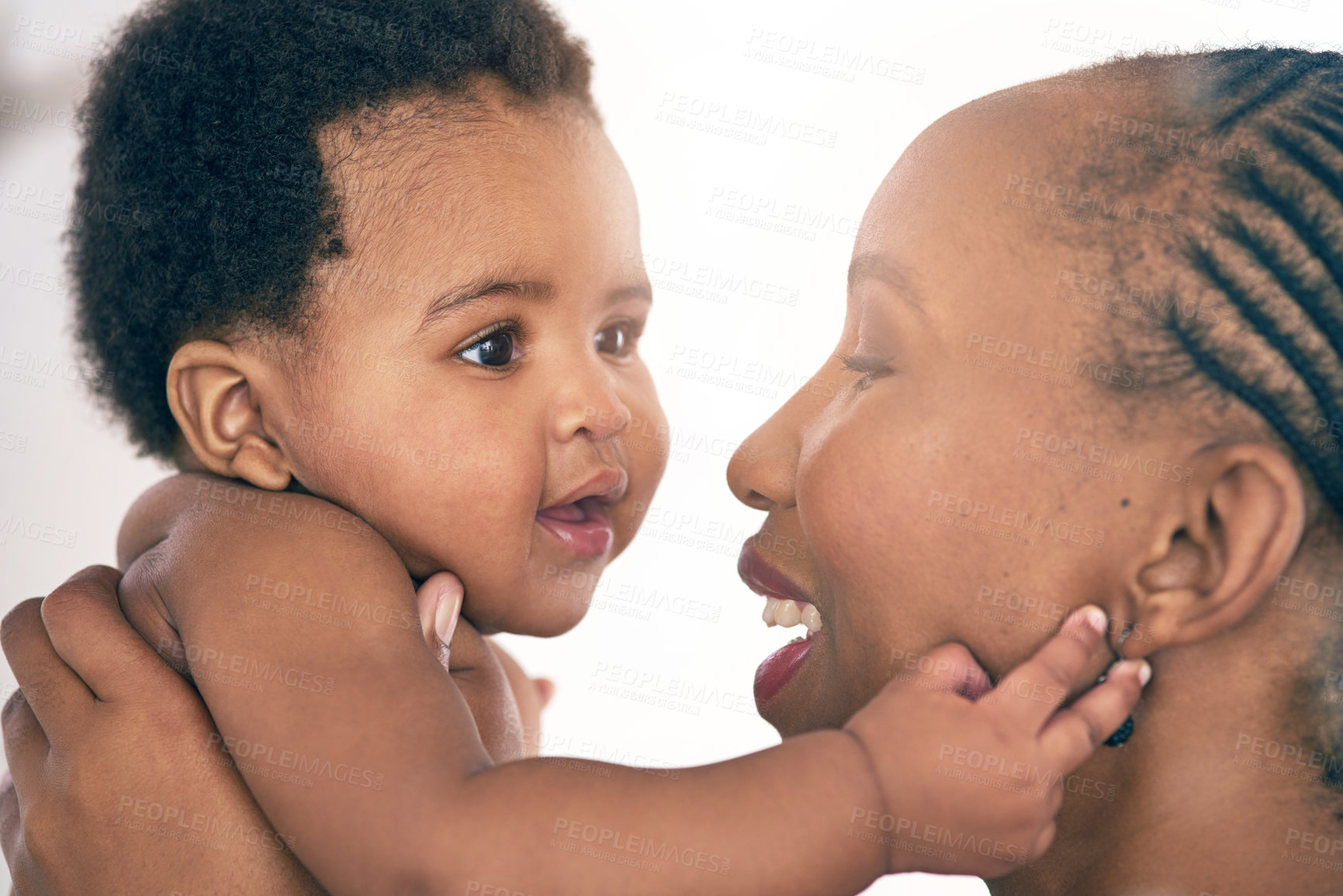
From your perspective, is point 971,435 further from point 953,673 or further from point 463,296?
point 463,296

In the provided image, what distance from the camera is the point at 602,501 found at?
1.82m

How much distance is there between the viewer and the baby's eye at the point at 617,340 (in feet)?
6.24

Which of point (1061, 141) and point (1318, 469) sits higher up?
point (1061, 141)

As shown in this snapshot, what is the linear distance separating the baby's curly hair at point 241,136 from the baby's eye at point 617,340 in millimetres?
414

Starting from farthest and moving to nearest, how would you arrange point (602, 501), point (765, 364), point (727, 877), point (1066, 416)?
point (765, 364) → point (602, 501) → point (1066, 416) → point (727, 877)

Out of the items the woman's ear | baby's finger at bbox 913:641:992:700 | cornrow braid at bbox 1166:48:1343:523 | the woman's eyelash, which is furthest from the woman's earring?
the woman's eyelash

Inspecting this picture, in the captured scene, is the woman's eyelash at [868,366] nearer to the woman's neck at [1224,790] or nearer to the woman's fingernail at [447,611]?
the woman's neck at [1224,790]

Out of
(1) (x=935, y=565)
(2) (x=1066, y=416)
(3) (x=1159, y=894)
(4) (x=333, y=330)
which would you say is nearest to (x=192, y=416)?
(4) (x=333, y=330)

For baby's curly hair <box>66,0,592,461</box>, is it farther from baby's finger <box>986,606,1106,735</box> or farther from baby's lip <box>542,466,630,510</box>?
baby's finger <box>986,606,1106,735</box>

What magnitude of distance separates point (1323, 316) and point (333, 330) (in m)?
1.30

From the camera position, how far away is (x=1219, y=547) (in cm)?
114

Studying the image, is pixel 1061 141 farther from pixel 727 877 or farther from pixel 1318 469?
pixel 727 877

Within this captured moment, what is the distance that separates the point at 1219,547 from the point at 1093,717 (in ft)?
0.76

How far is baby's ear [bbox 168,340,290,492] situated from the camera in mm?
1618
